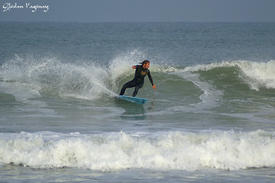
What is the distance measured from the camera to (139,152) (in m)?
8.64

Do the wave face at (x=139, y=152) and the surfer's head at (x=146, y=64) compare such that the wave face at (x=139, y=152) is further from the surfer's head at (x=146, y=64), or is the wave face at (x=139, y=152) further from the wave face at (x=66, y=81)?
the wave face at (x=66, y=81)

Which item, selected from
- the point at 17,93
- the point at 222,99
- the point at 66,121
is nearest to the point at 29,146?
the point at 66,121

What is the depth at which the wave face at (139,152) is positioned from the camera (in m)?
8.12

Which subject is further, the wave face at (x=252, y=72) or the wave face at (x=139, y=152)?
the wave face at (x=252, y=72)

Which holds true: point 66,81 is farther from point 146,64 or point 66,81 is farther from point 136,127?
point 136,127

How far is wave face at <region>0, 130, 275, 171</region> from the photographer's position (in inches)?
320

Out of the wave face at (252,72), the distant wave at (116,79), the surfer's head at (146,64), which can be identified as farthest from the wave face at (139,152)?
the wave face at (252,72)

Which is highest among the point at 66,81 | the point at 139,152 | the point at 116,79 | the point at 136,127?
the point at 116,79

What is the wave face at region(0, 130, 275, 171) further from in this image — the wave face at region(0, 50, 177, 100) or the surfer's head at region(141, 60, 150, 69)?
the wave face at region(0, 50, 177, 100)

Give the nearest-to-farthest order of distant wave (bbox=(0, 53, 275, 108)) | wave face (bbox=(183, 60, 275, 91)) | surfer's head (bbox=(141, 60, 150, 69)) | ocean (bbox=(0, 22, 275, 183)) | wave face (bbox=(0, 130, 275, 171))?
1. ocean (bbox=(0, 22, 275, 183))
2. wave face (bbox=(0, 130, 275, 171))
3. surfer's head (bbox=(141, 60, 150, 69))
4. distant wave (bbox=(0, 53, 275, 108))
5. wave face (bbox=(183, 60, 275, 91))

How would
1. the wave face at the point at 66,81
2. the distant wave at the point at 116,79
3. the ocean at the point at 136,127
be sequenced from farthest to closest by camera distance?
the distant wave at the point at 116,79 < the wave face at the point at 66,81 < the ocean at the point at 136,127

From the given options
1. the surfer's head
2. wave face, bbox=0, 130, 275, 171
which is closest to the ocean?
wave face, bbox=0, 130, 275, 171

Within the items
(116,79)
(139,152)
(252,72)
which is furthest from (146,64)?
(252,72)

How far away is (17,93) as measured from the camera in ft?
52.3
